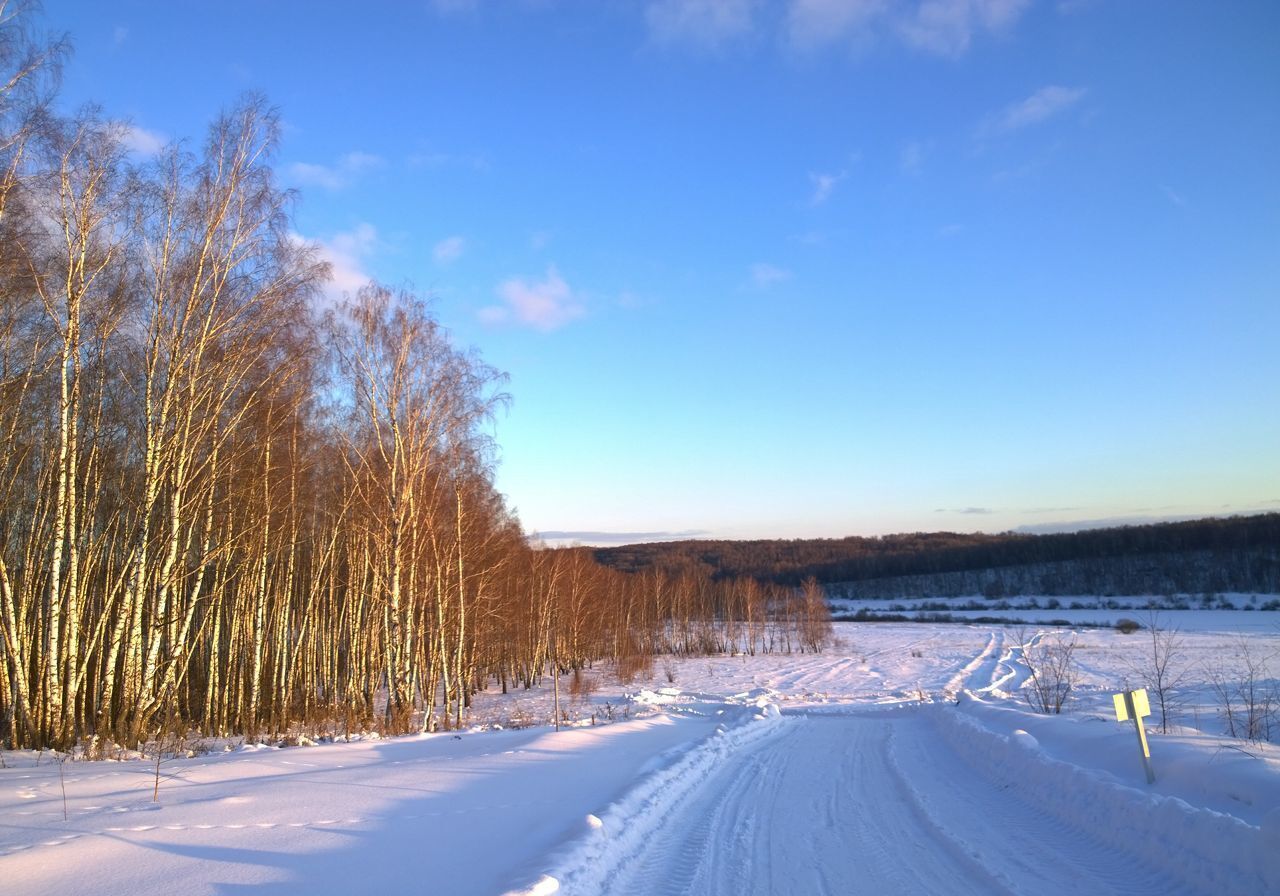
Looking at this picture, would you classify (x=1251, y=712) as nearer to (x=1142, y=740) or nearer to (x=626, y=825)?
(x=1142, y=740)

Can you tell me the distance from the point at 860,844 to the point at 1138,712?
3.36 meters

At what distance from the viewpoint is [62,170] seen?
37.6ft

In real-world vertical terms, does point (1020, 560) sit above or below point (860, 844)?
below

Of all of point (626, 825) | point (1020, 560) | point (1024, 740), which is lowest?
point (1020, 560)

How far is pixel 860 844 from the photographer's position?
259 inches

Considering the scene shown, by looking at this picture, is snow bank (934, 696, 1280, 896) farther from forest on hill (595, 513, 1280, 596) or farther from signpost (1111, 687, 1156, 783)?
forest on hill (595, 513, 1280, 596)

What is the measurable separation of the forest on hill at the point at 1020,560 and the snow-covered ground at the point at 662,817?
80325 millimetres

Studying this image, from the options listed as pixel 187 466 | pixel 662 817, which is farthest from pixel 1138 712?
pixel 187 466

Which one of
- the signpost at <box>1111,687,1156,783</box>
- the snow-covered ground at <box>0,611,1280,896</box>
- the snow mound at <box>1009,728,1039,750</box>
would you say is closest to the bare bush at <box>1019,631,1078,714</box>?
the snow mound at <box>1009,728,1039,750</box>

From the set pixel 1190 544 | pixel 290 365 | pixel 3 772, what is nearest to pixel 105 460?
pixel 290 365

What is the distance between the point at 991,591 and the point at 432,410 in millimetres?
114628

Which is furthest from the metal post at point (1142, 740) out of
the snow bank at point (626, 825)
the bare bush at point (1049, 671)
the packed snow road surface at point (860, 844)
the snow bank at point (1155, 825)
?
the bare bush at point (1049, 671)

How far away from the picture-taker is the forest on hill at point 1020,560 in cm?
9431

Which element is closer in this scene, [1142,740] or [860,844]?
[860,844]
